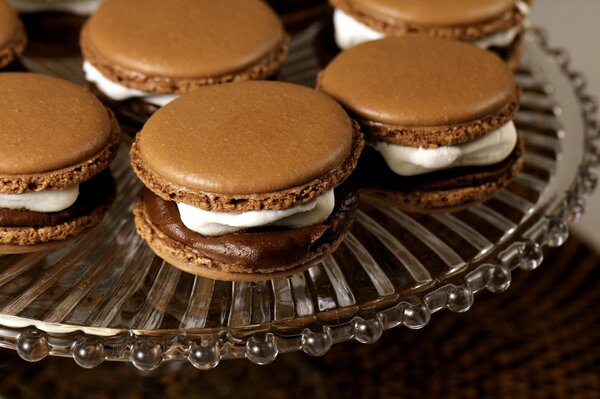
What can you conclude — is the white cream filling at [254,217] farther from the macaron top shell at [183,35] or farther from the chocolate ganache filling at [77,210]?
the macaron top shell at [183,35]

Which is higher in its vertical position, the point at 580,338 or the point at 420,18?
the point at 420,18

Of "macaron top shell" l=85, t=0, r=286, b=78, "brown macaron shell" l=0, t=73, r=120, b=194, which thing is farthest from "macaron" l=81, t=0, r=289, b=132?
"brown macaron shell" l=0, t=73, r=120, b=194

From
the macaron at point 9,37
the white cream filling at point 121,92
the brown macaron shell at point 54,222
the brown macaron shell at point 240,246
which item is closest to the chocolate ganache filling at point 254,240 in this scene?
the brown macaron shell at point 240,246

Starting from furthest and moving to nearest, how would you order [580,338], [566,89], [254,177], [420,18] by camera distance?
[580,338], [566,89], [420,18], [254,177]

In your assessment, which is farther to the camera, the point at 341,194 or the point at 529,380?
the point at 529,380

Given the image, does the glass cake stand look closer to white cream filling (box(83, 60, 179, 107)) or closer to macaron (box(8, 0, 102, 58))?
white cream filling (box(83, 60, 179, 107))

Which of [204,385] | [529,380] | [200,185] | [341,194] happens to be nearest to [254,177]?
[200,185]

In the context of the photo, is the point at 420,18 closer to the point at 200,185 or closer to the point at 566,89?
the point at 566,89
